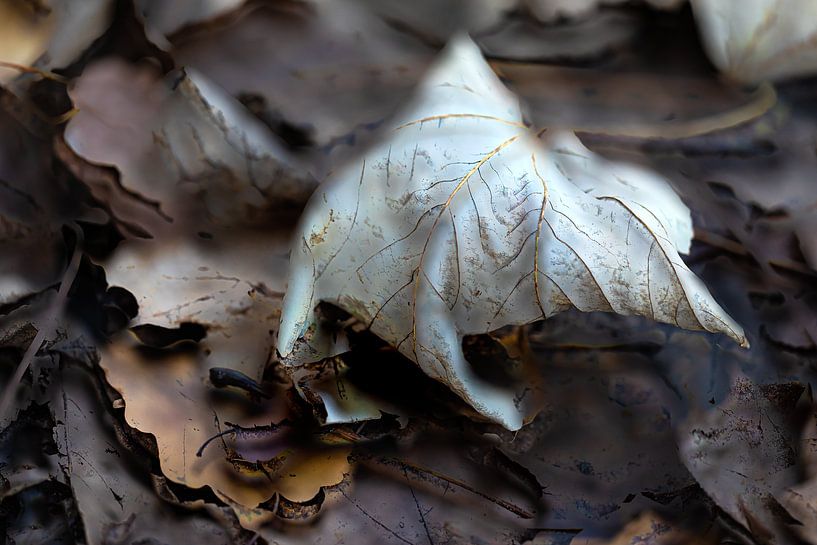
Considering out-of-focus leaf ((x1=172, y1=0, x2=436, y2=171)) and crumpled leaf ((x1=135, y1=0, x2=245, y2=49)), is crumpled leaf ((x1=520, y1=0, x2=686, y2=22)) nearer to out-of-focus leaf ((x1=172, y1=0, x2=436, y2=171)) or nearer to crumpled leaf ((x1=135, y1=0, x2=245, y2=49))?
out-of-focus leaf ((x1=172, y1=0, x2=436, y2=171))

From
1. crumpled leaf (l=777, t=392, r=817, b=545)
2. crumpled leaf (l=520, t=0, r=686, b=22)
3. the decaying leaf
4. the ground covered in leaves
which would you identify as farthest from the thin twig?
crumpled leaf (l=777, t=392, r=817, b=545)

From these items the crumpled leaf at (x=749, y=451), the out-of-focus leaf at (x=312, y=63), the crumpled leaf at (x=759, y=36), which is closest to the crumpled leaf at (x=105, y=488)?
the out-of-focus leaf at (x=312, y=63)

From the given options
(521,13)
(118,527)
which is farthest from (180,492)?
(521,13)

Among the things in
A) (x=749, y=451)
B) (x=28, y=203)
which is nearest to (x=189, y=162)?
(x=28, y=203)

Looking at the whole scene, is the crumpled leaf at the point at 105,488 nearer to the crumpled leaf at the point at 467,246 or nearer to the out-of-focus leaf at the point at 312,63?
the crumpled leaf at the point at 467,246

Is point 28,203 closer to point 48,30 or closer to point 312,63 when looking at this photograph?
point 48,30

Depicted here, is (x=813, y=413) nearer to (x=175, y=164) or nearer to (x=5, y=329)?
(x=175, y=164)
